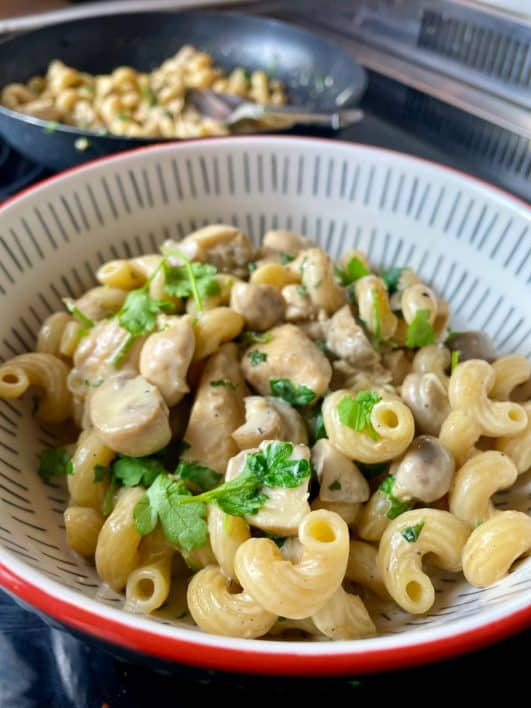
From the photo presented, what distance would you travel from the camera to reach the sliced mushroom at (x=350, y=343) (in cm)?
105

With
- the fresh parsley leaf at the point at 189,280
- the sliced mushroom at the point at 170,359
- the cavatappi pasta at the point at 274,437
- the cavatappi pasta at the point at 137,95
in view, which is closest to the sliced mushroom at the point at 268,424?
the cavatappi pasta at the point at 274,437

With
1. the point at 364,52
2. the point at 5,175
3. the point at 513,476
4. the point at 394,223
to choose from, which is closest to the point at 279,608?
the point at 513,476

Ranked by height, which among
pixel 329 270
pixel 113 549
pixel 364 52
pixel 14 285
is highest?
pixel 364 52

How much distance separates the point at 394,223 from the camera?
1.38 metres

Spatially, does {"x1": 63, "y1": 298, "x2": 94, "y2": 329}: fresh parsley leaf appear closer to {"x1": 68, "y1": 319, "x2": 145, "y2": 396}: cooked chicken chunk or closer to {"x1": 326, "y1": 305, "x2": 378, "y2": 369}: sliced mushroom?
{"x1": 68, "y1": 319, "x2": 145, "y2": 396}: cooked chicken chunk

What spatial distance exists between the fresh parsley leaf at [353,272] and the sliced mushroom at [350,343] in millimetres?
158

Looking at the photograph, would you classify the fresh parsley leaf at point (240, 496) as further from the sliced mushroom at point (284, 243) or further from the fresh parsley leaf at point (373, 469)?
the sliced mushroom at point (284, 243)

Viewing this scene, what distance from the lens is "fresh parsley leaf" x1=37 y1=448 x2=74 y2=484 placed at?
1.03m

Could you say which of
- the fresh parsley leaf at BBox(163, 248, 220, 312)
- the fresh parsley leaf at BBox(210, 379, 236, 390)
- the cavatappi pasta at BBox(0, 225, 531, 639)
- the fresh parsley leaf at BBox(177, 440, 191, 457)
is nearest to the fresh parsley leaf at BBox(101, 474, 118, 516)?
the cavatappi pasta at BBox(0, 225, 531, 639)

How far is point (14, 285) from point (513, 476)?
0.87m

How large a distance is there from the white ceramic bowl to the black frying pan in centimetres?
57

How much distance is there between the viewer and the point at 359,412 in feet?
2.97

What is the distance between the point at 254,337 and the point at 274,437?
0.78 ft

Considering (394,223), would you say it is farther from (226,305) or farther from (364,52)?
(364,52)
